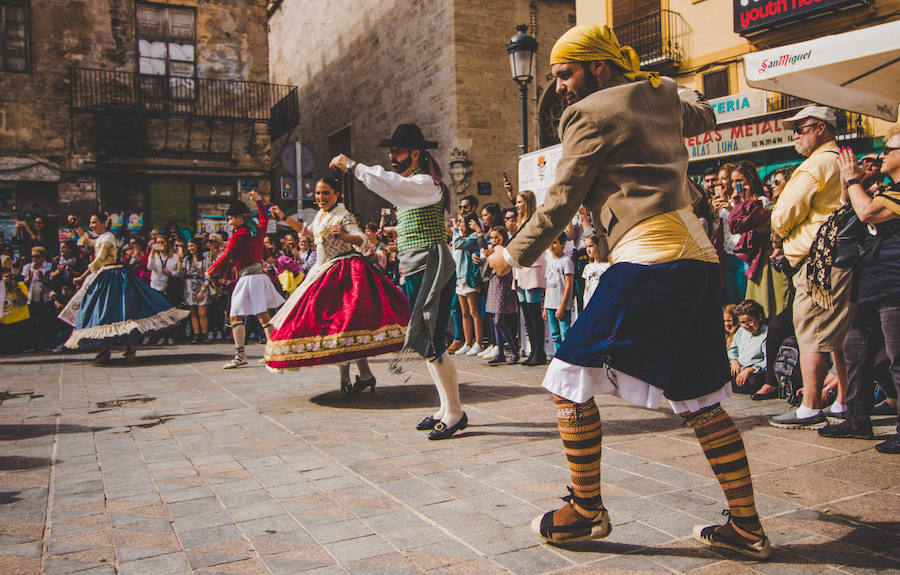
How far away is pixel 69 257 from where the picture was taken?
13242 millimetres

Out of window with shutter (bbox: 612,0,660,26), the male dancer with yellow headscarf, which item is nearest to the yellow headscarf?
the male dancer with yellow headscarf

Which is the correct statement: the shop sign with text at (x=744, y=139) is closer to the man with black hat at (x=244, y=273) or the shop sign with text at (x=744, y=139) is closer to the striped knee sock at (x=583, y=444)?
the man with black hat at (x=244, y=273)

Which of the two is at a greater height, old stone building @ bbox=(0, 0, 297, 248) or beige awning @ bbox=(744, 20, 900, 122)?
A: old stone building @ bbox=(0, 0, 297, 248)

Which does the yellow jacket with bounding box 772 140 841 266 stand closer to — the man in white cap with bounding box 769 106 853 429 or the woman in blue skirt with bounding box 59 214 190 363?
the man in white cap with bounding box 769 106 853 429

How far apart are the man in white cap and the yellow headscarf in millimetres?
2568

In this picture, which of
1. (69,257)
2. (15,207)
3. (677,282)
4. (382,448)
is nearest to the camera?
(677,282)

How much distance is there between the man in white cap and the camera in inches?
185

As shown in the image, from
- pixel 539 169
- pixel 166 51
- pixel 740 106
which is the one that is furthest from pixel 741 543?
pixel 166 51

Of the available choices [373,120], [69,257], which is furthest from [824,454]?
[373,120]

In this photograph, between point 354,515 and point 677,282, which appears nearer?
point 677,282

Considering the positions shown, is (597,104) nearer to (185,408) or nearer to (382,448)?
(382,448)

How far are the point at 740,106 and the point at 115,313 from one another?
557 inches

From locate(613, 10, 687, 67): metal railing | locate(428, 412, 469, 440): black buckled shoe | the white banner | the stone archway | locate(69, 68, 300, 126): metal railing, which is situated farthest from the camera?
the stone archway

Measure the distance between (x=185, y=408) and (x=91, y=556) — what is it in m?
3.51
